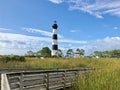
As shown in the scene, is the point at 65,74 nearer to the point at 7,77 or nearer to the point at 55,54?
the point at 7,77

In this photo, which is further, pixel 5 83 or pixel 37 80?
pixel 37 80

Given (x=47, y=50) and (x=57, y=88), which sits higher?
(x=47, y=50)

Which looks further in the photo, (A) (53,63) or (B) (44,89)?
(A) (53,63)

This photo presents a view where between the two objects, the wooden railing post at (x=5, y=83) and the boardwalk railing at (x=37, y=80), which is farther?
the boardwalk railing at (x=37, y=80)

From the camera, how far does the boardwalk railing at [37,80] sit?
13967 millimetres

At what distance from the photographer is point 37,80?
17078 millimetres

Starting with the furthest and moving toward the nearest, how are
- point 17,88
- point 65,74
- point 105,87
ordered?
1. point 65,74
2. point 105,87
3. point 17,88

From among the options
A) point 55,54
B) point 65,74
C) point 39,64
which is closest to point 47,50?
point 55,54

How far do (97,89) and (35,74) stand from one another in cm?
297

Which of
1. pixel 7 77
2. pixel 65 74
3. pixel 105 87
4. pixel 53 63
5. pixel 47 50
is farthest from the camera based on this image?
pixel 47 50

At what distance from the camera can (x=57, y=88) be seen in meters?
19.1

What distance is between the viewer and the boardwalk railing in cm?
1397

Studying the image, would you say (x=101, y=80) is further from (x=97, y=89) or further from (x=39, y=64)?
(x=39, y=64)

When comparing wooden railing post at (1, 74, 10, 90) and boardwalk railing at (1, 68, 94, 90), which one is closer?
wooden railing post at (1, 74, 10, 90)
